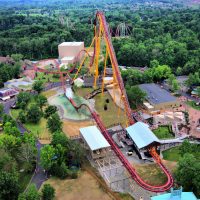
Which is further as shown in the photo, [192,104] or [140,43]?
[140,43]

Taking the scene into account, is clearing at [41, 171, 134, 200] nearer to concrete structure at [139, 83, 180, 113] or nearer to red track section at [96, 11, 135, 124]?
red track section at [96, 11, 135, 124]

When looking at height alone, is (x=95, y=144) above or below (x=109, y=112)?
above

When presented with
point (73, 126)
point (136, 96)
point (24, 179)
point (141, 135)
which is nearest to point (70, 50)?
point (136, 96)

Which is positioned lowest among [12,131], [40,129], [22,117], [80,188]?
[40,129]

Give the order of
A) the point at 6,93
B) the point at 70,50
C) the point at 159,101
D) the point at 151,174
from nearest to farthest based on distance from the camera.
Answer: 1. the point at 151,174
2. the point at 159,101
3. the point at 6,93
4. the point at 70,50

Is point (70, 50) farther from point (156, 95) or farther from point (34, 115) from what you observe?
point (34, 115)

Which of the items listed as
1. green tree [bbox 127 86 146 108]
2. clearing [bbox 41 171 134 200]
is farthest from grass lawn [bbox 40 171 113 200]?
green tree [bbox 127 86 146 108]

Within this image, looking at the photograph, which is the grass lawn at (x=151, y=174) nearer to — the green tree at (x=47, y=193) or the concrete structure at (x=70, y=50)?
the green tree at (x=47, y=193)

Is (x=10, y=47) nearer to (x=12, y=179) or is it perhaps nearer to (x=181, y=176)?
(x=12, y=179)

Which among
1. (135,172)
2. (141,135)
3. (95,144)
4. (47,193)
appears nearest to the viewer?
(47,193)
